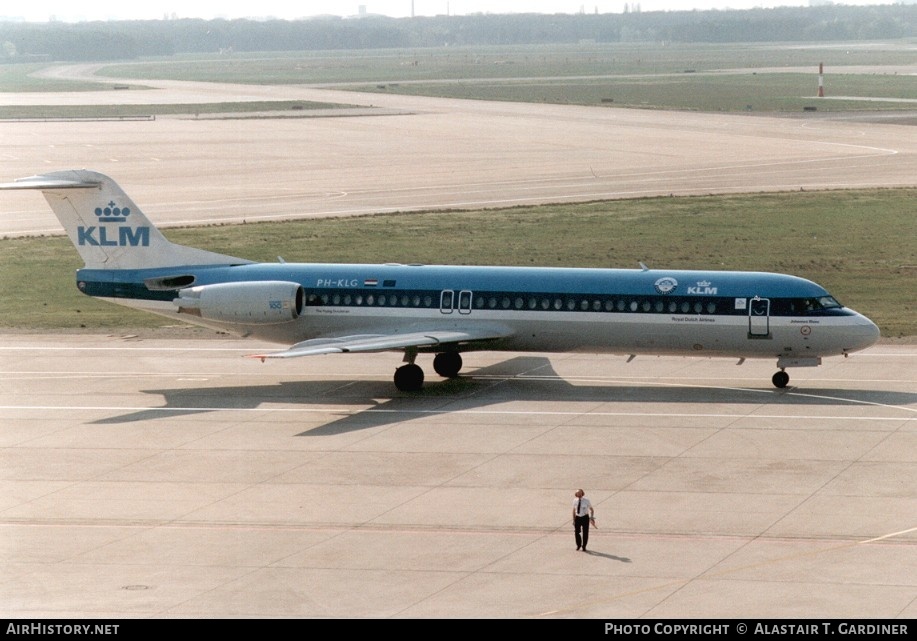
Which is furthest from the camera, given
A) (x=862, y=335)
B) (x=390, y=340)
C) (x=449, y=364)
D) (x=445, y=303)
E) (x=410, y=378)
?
Answer: (x=449, y=364)

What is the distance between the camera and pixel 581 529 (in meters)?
25.1

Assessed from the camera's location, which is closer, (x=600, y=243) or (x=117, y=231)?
(x=117, y=231)

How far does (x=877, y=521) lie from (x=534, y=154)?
78.6 meters

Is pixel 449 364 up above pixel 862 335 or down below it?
below

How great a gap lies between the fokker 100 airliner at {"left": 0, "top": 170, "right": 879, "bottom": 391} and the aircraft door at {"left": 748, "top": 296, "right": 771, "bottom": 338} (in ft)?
0.09

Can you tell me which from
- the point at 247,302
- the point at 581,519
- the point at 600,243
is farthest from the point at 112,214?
the point at 600,243

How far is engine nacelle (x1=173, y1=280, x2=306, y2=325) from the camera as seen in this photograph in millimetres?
40125

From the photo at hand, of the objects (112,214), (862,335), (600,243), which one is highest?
(112,214)

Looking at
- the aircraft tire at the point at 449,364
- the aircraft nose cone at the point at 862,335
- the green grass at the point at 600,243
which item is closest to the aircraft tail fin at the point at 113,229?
the aircraft tire at the point at 449,364

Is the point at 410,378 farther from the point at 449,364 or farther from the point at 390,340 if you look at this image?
the point at 449,364

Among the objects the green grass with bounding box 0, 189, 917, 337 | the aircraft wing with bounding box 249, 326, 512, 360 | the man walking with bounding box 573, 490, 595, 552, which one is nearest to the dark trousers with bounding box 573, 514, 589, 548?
the man walking with bounding box 573, 490, 595, 552

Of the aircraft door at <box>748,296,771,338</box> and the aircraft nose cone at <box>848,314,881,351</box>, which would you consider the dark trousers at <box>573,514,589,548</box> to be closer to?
the aircraft door at <box>748,296,771,338</box>

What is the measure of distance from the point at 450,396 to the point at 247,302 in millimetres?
6442

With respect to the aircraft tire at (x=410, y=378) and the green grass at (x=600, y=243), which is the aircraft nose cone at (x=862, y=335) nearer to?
the green grass at (x=600, y=243)
